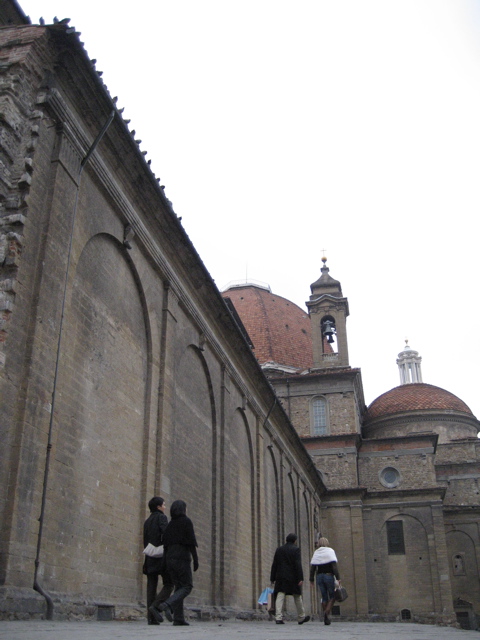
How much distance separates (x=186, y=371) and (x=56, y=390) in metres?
6.97

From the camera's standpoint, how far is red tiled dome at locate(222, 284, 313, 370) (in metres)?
46.5

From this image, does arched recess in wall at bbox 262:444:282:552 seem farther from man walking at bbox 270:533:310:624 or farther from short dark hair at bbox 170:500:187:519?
short dark hair at bbox 170:500:187:519

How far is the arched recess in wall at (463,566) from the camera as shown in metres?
39.3

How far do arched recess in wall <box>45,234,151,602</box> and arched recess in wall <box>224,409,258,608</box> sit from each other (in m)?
6.23

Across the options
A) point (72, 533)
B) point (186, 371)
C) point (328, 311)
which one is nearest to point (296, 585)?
point (72, 533)

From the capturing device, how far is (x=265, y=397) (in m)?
24.0

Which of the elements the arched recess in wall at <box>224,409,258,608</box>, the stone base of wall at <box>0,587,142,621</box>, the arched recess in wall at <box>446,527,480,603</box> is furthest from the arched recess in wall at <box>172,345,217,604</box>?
the arched recess in wall at <box>446,527,480,603</box>

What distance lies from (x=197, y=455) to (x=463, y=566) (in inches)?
1193

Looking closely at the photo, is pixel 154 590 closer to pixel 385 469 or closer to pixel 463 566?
pixel 385 469

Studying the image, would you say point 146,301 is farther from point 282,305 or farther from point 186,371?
point 282,305

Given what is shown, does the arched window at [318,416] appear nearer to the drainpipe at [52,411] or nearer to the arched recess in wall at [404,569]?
the arched recess in wall at [404,569]

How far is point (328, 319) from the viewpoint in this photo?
1690 inches

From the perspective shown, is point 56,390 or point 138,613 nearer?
point 56,390

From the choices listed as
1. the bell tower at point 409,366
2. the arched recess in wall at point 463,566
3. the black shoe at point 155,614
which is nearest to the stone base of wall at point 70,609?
the black shoe at point 155,614
